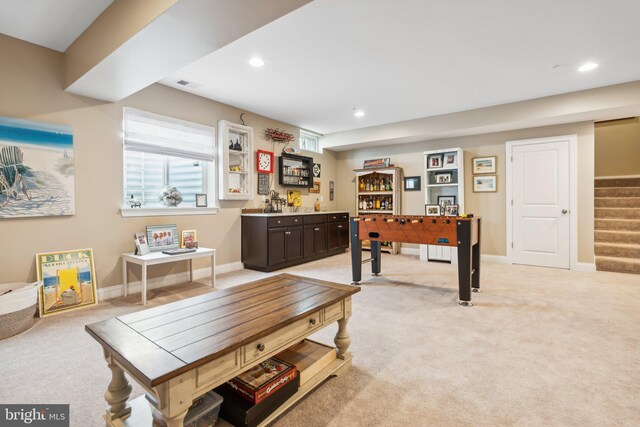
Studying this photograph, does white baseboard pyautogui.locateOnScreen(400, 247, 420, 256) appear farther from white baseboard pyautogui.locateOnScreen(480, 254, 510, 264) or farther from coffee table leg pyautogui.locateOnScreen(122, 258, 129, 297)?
coffee table leg pyautogui.locateOnScreen(122, 258, 129, 297)

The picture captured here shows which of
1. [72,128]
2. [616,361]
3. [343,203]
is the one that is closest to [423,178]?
[343,203]

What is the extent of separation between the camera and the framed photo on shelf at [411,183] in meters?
6.21

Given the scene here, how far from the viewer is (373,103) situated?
471 cm

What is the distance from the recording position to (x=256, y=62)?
3305 millimetres

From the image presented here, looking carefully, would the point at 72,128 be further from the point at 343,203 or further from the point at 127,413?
the point at 343,203

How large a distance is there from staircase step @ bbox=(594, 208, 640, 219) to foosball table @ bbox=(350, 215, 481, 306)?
11.6ft

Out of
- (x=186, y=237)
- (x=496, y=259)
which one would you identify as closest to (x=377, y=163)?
(x=496, y=259)

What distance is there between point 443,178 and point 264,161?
337cm

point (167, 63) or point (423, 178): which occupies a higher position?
point (167, 63)

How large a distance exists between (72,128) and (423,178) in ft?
18.0

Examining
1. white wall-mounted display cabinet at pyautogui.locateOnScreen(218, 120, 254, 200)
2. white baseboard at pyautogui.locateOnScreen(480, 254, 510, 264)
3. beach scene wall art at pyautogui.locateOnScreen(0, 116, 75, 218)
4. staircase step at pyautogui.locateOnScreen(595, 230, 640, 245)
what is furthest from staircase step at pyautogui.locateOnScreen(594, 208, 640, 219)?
beach scene wall art at pyautogui.locateOnScreen(0, 116, 75, 218)

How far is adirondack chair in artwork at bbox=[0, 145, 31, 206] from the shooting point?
2762mm

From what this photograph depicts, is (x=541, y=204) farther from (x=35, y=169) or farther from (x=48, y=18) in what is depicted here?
(x=35, y=169)

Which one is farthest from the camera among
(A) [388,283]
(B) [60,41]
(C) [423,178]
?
(C) [423,178]
